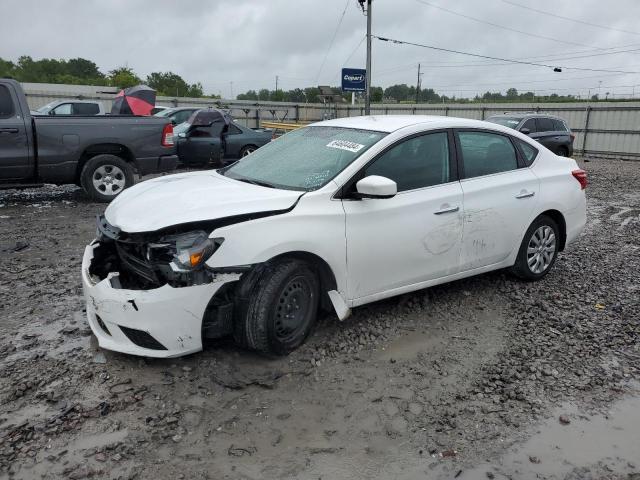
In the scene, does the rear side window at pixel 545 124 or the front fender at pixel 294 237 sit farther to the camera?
the rear side window at pixel 545 124

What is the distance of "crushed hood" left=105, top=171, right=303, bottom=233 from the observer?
3463 mm

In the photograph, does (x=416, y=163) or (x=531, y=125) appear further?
(x=531, y=125)

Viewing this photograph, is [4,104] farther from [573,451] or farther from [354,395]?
[573,451]

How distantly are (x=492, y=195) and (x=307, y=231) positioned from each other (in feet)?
6.50

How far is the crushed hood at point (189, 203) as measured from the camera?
11.4 feet

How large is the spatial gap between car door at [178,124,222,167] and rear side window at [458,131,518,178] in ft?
29.5

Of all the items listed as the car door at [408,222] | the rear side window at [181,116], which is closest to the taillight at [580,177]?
the car door at [408,222]

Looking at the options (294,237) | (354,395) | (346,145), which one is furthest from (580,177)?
(354,395)

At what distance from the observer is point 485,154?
491cm

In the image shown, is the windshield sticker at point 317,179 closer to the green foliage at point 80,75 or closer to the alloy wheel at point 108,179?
the alloy wheel at point 108,179

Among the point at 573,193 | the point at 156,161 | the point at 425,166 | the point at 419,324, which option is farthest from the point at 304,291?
the point at 156,161

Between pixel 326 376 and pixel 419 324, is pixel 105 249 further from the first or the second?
pixel 419 324

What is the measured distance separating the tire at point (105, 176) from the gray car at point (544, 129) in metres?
10.8

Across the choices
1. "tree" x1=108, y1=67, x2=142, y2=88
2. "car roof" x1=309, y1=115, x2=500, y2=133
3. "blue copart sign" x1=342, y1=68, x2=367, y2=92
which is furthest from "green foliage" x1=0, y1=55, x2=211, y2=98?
"car roof" x1=309, y1=115, x2=500, y2=133
